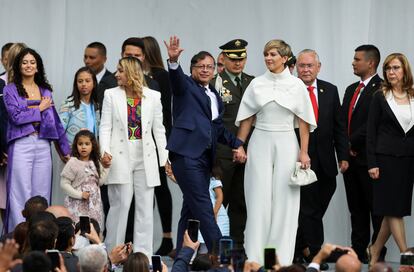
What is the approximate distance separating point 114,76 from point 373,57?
2313mm

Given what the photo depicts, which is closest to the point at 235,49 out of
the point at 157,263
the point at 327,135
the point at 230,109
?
the point at 230,109

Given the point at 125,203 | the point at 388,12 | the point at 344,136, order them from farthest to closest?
the point at 388,12 < the point at 344,136 < the point at 125,203

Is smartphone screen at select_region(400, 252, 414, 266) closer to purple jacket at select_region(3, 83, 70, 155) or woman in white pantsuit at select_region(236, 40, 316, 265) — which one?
woman in white pantsuit at select_region(236, 40, 316, 265)

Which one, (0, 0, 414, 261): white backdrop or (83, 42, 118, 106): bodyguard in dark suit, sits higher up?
(0, 0, 414, 261): white backdrop

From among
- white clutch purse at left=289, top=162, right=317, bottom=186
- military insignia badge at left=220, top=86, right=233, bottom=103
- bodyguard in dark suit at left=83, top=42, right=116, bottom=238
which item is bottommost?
white clutch purse at left=289, top=162, right=317, bottom=186

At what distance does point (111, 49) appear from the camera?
13250 millimetres

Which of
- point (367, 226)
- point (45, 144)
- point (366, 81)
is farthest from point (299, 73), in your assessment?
point (45, 144)

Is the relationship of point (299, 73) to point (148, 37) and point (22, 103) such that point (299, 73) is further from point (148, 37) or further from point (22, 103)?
point (22, 103)

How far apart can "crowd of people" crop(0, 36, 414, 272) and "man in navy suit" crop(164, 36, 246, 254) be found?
0.01m

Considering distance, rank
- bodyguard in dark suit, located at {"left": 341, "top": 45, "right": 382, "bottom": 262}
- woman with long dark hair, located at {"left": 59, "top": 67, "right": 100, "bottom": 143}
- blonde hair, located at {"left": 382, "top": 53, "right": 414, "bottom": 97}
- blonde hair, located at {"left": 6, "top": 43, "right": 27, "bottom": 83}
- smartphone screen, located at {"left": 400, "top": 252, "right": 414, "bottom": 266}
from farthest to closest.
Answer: bodyguard in dark suit, located at {"left": 341, "top": 45, "right": 382, "bottom": 262} < woman with long dark hair, located at {"left": 59, "top": 67, "right": 100, "bottom": 143} < blonde hair, located at {"left": 6, "top": 43, "right": 27, "bottom": 83} < blonde hair, located at {"left": 382, "top": 53, "right": 414, "bottom": 97} < smartphone screen, located at {"left": 400, "top": 252, "right": 414, "bottom": 266}

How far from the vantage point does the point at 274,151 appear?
10836 millimetres

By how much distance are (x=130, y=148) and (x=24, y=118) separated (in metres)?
0.90

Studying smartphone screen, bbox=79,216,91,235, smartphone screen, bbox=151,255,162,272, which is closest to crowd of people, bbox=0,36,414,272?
smartphone screen, bbox=79,216,91,235

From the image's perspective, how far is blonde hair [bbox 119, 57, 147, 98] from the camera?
11.2 meters
